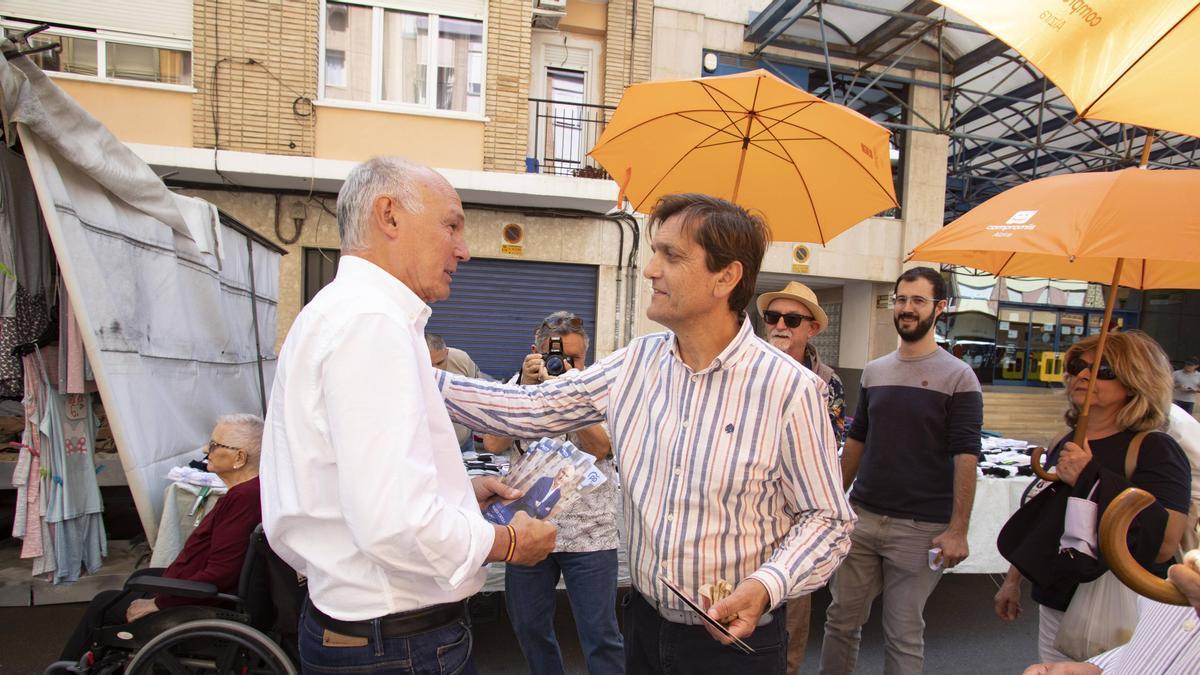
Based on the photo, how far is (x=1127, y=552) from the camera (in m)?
1.15

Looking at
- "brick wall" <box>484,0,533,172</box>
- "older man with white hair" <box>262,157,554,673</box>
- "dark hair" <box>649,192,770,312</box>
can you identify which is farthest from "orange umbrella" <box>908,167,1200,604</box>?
"brick wall" <box>484,0,533,172</box>

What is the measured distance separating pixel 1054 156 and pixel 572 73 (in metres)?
12.2

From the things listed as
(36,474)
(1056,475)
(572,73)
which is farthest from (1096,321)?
(36,474)

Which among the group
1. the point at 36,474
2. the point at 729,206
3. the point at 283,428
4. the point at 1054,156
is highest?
the point at 1054,156

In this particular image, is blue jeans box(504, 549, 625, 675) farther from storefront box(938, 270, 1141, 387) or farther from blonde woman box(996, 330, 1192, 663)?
storefront box(938, 270, 1141, 387)

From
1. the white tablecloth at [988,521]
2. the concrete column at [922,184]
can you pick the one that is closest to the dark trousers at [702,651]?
the white tablecloth at [988,521]

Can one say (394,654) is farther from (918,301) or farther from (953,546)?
(918,301)

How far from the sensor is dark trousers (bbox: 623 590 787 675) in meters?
1.75

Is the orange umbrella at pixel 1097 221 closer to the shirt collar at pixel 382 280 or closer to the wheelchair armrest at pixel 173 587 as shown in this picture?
the shirt collar at pixel 382 280

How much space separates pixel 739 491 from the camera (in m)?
1.72

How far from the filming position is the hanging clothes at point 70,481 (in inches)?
153

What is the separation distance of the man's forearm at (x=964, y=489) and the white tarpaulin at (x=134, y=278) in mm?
4475

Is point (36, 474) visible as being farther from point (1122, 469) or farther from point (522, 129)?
point (522, 129)

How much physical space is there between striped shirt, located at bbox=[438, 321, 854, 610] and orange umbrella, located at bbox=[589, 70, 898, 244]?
2.17 m
